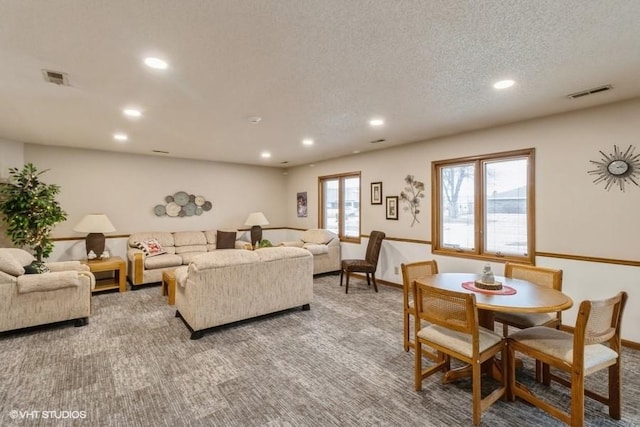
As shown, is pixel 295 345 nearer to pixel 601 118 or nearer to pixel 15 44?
pixel 15 44

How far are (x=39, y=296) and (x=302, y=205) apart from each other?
5.15 metres

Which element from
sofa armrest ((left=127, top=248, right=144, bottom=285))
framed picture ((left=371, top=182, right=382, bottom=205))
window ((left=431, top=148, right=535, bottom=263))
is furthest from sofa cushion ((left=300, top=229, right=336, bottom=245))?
sofa armrest ((left=127, top=248, right=144, bottom=285))

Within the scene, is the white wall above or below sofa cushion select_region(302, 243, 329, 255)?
above

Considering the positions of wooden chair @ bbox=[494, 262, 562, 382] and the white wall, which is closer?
wooden chair @ bbox=[494, 262, 562, 382]

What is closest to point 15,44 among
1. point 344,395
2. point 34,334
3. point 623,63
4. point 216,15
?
point 216,15

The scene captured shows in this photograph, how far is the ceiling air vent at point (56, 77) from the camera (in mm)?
2424

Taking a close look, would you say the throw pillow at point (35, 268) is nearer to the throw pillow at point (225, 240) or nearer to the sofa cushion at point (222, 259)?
the sofa cushion at point (222, 259)

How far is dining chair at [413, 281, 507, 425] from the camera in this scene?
1.96 m

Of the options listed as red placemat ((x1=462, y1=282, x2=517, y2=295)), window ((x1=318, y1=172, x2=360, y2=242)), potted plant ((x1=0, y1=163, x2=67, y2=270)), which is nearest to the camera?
red placemat ((x1=462, y1=282, x2=517, y2=295))

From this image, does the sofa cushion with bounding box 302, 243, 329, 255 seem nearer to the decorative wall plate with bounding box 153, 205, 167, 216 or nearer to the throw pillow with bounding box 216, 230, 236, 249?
the throw pillow with bounding box 216, 230, 236, 249

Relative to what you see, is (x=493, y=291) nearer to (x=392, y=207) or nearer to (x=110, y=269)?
(x=392, y=207)

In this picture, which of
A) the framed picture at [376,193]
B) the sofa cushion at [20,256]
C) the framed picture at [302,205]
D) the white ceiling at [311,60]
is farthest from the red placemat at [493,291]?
the framed picture at [302,205]

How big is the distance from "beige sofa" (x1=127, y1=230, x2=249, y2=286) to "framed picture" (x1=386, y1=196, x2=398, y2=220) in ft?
10.5

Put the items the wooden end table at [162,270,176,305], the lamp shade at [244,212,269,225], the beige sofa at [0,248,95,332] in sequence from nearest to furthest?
the beige sofa at [0,248,95,332], the wooden end table at [162,270,176,305], the lamp shade at [244,212,269,225]
